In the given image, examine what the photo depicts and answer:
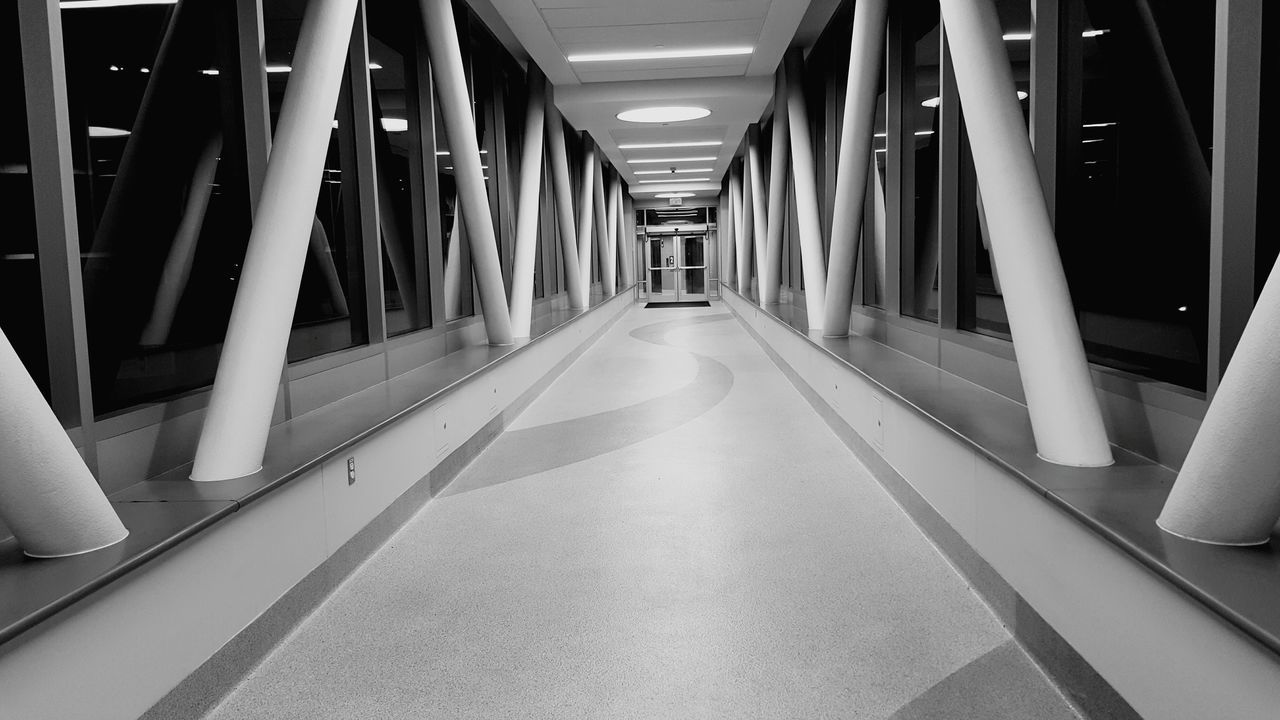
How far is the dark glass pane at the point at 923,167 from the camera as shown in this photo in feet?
23.2

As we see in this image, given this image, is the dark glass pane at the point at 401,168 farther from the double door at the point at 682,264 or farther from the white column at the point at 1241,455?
the double door at the point at 682,264

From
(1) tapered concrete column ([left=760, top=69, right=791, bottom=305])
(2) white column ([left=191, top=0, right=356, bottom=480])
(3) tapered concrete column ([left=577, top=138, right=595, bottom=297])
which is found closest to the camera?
(2) white column ([left=191, top=0, right=356, bottom=480])

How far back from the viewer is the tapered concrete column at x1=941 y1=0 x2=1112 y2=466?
314 centimetres

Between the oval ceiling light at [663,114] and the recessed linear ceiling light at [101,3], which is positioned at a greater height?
the oval ceiling light at [663,114]

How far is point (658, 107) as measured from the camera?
13.7 m

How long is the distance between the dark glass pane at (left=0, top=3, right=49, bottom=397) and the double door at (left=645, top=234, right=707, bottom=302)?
31.4 m

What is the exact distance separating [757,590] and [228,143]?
331 cm

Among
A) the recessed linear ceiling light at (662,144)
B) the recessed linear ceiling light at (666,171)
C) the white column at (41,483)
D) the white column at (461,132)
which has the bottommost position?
the white column at (41,483)

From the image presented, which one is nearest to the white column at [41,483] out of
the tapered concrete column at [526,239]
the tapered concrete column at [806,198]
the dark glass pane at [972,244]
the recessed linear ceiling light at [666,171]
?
the dark glass pane at [972,244]

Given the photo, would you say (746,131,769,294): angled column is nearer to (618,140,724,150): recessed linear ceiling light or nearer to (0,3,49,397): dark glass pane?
(618,140,724,150): recessed linear ceiling light

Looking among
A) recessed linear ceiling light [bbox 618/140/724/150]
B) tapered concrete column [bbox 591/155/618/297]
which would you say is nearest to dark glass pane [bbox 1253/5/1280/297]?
tapered concrete column [bbox 591/155/618/297]

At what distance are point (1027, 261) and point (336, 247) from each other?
4.59 m

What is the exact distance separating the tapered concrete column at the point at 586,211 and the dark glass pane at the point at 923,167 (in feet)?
27.7

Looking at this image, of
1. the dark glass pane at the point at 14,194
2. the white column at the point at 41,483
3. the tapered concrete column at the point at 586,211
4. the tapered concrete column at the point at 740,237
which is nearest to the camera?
the white column at the point at 41,483
